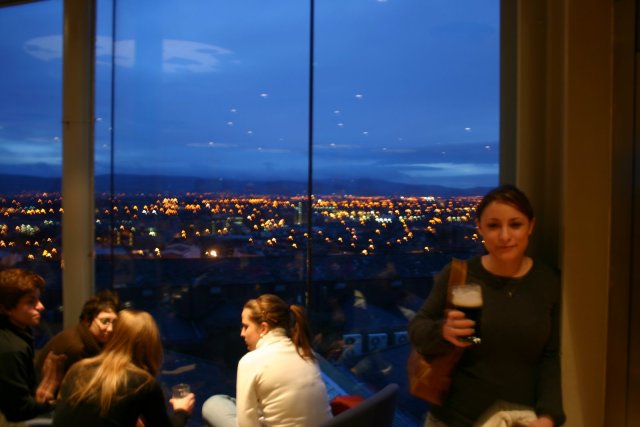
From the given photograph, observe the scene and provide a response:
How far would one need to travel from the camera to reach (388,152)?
3.88 m

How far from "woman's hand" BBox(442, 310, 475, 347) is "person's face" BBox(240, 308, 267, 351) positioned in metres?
1.20

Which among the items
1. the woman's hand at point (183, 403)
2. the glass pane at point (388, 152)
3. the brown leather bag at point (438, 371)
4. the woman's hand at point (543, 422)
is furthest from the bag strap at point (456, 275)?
the glass pane at point (388, 152)

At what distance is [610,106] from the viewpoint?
233cm

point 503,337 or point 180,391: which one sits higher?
point 503,337

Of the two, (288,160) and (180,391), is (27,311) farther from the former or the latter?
(288,160)

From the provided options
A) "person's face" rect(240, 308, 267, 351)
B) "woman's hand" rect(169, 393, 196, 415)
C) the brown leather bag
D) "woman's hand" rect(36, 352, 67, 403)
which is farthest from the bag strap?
"woman's hand" rect(36, 352, 67, 403)

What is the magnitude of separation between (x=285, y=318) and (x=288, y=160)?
134 cm

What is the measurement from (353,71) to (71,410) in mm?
2641

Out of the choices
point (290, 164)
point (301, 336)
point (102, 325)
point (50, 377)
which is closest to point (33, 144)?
point (102, 325)

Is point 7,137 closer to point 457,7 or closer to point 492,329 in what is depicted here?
point 457,7

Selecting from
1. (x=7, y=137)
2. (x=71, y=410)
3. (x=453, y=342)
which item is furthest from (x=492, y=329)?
(x=7, y=137)

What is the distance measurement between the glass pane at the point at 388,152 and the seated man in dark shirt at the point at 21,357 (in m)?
1.66

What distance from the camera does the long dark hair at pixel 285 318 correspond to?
287 centimetres

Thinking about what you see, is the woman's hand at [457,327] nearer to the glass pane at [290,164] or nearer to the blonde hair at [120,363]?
the blonde hair at [120,363]
